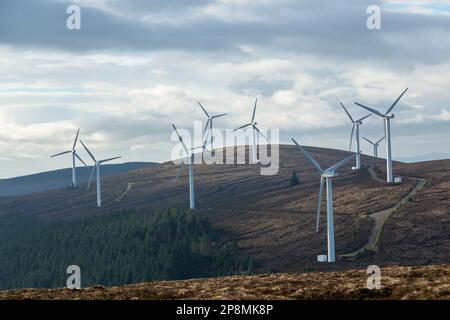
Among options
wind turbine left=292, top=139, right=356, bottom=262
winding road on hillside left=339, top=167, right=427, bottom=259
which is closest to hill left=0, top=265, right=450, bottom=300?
wind turbine left=292, top=139, right=356, bottom=262

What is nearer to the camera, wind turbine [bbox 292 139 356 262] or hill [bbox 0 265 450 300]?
hill [bbox 0 265 450 300]

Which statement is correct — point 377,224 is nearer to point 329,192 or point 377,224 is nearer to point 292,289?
point 329,192

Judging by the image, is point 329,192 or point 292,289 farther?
point 329,192

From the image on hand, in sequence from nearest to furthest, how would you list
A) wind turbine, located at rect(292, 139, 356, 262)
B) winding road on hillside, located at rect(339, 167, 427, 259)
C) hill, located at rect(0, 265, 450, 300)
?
hill, located at rect(0, 265, 450, 300)
wind turbine, located at rect(292, 139, 356, 262)
winding road on hillside, located at rect(339, 167, 427, 259)

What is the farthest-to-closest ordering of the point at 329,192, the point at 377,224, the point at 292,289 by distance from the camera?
the point at 377,224, the point at 329,192, the point at 292,289

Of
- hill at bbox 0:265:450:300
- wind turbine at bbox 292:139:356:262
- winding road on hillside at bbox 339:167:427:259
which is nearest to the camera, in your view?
hill at bbox 0:265:450:300

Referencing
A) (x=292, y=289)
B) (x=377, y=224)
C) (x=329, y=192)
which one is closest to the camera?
(x=292, y=289)

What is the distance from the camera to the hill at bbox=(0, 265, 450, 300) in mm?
44219

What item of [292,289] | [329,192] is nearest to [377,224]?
[329,192]

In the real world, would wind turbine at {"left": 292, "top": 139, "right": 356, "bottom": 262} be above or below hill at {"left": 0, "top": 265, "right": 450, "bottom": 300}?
above

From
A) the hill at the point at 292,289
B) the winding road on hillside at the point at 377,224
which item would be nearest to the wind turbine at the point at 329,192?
the winding road on hillside at the point at 377,224

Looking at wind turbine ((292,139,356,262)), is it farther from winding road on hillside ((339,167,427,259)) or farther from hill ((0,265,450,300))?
hill ((0,265,450,300))

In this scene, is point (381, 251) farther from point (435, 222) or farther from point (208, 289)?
point (208, 289)

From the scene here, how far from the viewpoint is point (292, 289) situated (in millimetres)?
47531
